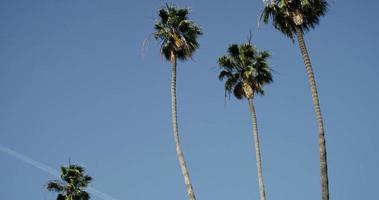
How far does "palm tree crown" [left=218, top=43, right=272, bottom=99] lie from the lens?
1484 inches

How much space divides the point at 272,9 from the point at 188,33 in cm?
815

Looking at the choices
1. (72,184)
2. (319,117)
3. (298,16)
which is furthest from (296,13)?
(72,184)

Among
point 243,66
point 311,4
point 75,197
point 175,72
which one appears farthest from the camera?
point 75,197

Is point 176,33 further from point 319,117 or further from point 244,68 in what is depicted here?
point 319,117

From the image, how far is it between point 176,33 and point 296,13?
32.5ft

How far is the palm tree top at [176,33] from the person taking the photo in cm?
3609

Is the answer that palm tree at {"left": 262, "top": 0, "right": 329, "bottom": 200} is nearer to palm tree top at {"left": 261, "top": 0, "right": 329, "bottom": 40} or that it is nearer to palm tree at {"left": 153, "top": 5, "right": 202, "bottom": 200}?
palm tree top at {"left": 261, "top": 0, "right": 329, "bottom": 40}

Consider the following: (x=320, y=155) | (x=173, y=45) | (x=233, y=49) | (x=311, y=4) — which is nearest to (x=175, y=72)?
(x=173, y=45)

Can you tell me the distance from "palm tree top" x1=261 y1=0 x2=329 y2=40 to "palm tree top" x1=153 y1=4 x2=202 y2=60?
772 cm

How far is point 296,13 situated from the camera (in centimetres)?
2950

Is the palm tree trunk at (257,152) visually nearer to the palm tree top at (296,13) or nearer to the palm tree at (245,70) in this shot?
the palm tree at (245,70)

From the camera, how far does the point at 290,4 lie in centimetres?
2959

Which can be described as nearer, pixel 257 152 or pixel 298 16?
pixel 298 16

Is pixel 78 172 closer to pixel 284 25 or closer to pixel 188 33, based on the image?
pixel 188 33
